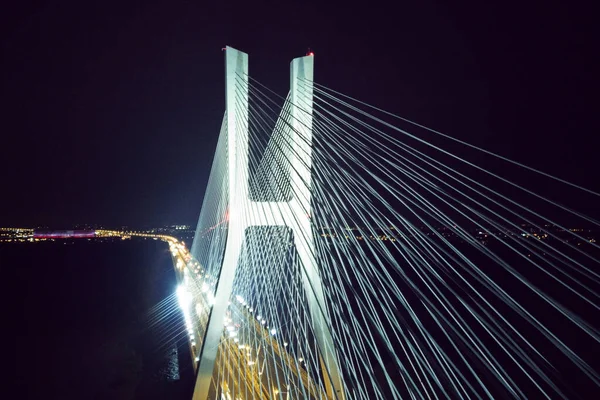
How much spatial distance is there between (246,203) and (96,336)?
2332cm

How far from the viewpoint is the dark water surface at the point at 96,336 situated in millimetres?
15438

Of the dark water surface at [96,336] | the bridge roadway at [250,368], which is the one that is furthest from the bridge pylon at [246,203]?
the dark water surface at [96,336]

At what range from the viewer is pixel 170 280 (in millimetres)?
37781

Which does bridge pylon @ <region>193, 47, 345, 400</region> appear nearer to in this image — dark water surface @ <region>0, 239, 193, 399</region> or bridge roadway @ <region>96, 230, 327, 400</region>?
bridge roadway @ <region>96, 230, 327, 400</region>

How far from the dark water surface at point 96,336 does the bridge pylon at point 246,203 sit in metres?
9.48

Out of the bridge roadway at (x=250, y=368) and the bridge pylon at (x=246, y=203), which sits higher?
the bridge pylon at (x=246, y=203)

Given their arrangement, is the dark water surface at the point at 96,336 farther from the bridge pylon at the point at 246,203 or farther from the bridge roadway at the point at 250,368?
the bridge pylon at the point at 246,203

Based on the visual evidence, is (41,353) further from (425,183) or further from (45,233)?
(45,233)

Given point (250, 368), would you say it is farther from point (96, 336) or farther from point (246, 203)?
point (96, 336)

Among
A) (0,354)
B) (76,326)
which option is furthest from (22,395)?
(76,326)

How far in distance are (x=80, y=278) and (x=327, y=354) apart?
48.6 m

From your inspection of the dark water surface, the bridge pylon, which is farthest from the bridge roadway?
the dark water surface

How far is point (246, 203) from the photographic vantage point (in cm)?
582

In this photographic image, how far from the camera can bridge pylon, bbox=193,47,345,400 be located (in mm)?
5414
